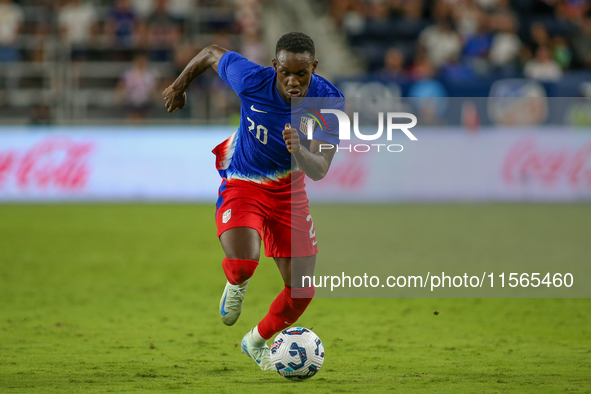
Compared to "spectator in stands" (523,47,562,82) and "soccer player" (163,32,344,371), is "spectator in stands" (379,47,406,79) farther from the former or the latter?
"soccer player" (163,32,344,371)

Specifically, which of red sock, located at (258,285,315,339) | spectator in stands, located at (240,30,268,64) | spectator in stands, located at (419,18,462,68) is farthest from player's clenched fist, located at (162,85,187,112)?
spectator in stands, located at (419,18,462,68)

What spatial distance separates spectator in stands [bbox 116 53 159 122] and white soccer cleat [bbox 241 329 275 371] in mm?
12519

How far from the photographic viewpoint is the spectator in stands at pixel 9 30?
18500 millimetres

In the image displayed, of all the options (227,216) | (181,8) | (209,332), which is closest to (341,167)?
(181,8)

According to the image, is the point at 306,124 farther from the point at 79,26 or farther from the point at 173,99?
the point at 79,26

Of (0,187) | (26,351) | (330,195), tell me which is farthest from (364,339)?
(0,187)

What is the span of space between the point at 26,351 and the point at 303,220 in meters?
2.40

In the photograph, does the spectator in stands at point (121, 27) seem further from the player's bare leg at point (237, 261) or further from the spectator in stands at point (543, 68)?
the player's bare leg at point (237, 261)

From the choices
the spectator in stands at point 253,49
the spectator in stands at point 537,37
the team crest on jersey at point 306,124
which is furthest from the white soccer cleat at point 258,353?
the spectator in stands at point 537,37

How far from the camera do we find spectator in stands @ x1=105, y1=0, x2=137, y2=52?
1881cm

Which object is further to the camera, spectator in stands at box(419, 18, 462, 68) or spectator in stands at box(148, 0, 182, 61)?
spectator in stands at box(148, 0, 182, 61)

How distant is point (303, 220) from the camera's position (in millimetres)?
5598

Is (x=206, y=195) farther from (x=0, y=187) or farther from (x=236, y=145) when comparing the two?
(x=236, y=145)

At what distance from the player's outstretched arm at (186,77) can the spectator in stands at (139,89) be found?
38.6 ft
